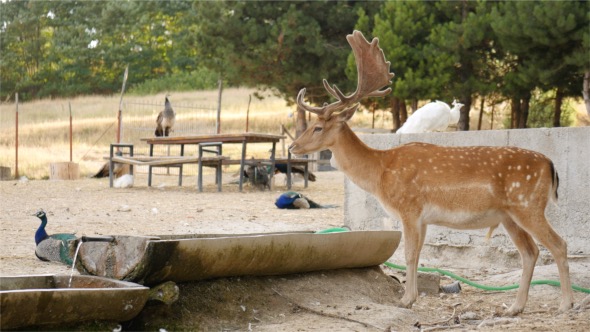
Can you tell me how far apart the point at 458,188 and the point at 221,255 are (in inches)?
80.4

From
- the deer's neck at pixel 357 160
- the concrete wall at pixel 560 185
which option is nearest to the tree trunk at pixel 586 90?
the concrete wall at pixel 560 185

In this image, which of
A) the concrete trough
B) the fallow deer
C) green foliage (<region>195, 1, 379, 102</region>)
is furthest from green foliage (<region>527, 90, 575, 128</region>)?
A: the concrete trough

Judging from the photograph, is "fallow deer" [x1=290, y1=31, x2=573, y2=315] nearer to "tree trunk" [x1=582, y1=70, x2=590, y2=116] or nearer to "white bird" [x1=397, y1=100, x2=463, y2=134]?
"white bird" [x1=397, y1=100, x2=463, y2=134]

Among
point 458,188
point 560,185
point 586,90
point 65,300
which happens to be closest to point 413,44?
point 586,90

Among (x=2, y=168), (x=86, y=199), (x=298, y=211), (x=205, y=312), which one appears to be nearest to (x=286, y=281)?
(x=205, y=312)

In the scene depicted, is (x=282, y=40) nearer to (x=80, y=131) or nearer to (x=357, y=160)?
(x=80, y=131)

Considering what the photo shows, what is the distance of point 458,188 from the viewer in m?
7.16

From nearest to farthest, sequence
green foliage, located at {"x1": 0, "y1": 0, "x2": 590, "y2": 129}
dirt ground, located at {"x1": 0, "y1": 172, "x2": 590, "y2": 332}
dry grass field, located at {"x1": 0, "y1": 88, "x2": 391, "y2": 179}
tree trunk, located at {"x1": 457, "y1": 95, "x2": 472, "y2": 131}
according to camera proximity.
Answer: dirt ground, located at {"x1": 0, "y1": 172, "x2": 590, "y2": 332}
green foliage, located at {"x1": 0, "y1": 0, "x2": 590, "y2": 129}
tree trunk, located at {"x1": 457, "y1": 95, "x2": 472, "y2": 131}
dry grass field, located at {"x1": 0, "y1": 88, "x2": 391, "y2": 179}

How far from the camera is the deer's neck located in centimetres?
760

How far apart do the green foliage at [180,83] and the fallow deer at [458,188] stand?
43.4 meters

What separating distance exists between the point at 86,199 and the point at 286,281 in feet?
29.9

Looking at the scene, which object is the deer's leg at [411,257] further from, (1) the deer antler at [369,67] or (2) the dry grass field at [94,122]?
(2) the dry grass field at [94,122]

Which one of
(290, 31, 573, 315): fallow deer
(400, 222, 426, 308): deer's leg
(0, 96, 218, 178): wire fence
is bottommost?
(0, 96, 218, 178): wire fence

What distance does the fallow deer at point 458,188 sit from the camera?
22.9ft
